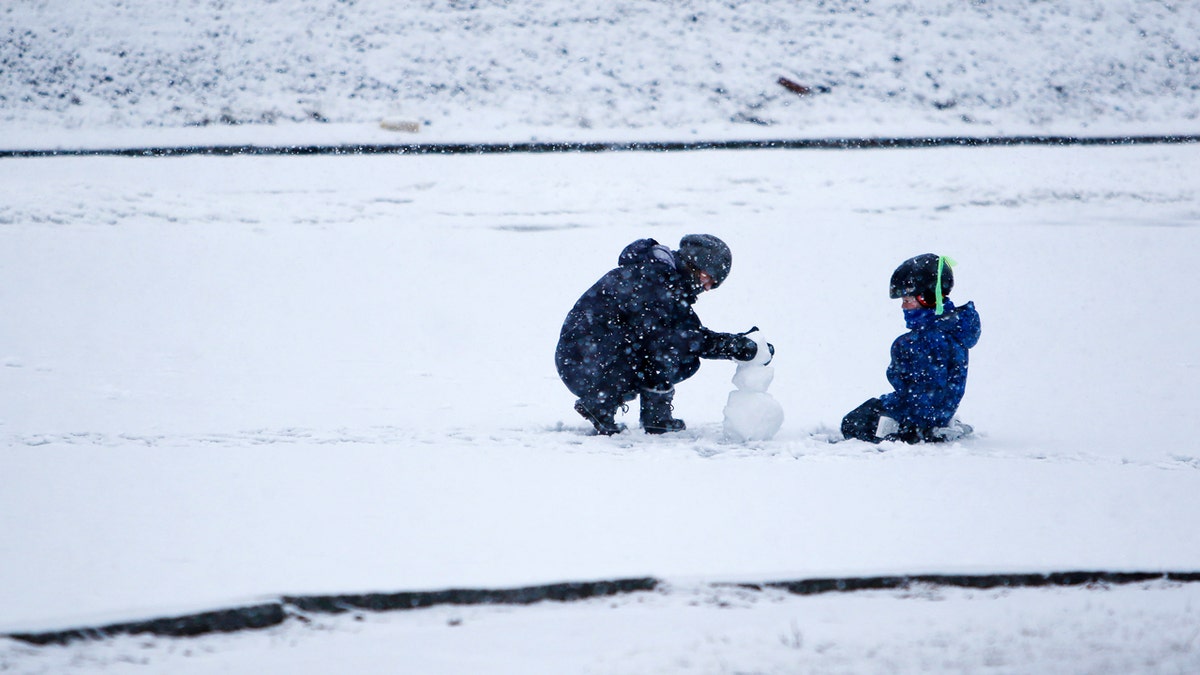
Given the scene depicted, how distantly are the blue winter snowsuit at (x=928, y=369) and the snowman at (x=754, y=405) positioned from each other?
1.68 feet

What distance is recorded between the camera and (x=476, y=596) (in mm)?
2859

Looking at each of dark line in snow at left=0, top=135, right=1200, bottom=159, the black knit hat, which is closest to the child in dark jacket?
the black knit hat

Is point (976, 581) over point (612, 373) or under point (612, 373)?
under

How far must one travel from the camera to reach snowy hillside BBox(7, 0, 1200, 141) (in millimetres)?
11141

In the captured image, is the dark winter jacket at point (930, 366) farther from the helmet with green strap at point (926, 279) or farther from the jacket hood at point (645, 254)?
the jacket hood at point (645, 254)

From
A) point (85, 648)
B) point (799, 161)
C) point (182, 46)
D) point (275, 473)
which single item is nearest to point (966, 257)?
point (799, 161)

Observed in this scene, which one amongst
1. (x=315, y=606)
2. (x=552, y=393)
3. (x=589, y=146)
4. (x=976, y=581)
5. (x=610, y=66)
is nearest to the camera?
(x=315, y=606)

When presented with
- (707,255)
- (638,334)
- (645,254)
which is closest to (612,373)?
(638,334)

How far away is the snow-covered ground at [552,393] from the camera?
109 inches

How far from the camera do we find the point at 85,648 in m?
2.55

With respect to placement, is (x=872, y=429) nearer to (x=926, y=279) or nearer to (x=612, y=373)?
(x=926, y=279)

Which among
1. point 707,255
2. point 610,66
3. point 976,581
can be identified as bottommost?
point 976,581

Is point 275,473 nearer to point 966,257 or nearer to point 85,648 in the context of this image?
point 85,648

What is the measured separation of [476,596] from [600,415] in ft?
5.66
